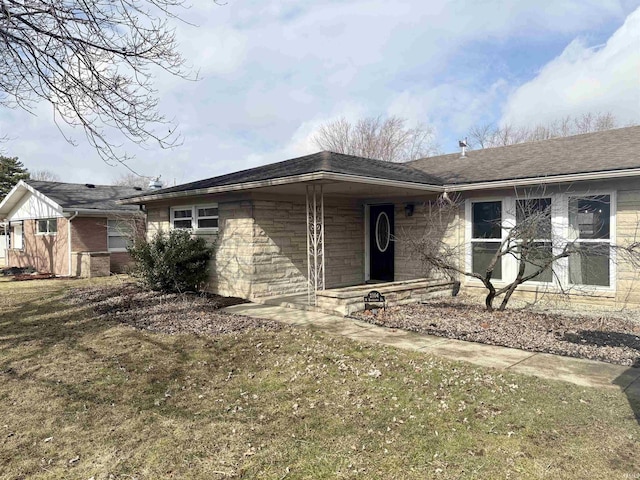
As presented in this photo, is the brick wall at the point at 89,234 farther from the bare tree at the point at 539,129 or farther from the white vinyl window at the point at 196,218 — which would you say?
the bare tree at the point at 539,129

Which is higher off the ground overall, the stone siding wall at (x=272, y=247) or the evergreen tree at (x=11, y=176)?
the evergreen tree at (x=11, y=176)

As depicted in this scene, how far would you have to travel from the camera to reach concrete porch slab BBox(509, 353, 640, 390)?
445 cm

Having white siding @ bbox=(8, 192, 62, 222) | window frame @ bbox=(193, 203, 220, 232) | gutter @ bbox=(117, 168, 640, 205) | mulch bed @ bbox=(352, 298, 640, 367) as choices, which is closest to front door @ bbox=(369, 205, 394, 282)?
gutter @ bbox=(117, 168, 640, 205)

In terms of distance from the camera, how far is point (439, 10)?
985 cm

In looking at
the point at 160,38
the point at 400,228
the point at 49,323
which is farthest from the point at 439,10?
the point at 49,323

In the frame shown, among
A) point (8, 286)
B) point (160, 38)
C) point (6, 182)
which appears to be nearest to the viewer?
point (160, 38)

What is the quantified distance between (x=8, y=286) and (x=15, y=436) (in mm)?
12265

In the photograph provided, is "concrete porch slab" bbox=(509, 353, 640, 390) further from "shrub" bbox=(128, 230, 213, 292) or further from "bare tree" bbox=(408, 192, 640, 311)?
"shrub" bbox=(128, 230, 213, 292)

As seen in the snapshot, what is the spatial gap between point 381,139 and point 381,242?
25681 millimetres

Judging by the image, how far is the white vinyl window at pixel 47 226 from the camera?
17922 millimetres

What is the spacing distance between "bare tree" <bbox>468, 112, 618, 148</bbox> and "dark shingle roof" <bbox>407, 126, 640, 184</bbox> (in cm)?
1643

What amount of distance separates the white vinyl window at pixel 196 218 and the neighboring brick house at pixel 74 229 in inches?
161

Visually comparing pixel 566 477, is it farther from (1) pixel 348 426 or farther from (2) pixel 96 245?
(2) pixel 96 245

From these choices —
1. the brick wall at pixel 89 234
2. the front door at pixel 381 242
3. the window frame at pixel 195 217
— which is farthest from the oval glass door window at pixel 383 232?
the brick wall at pixel 89 234
